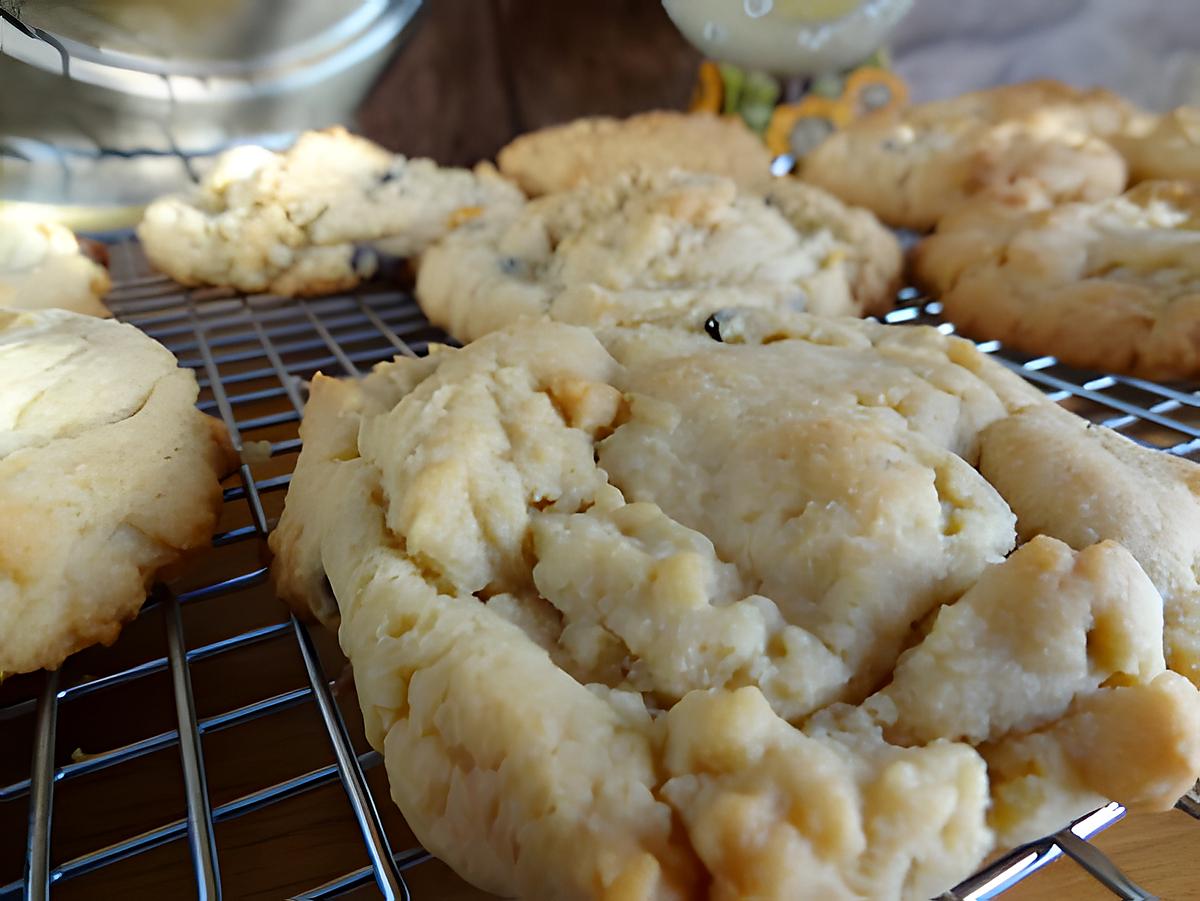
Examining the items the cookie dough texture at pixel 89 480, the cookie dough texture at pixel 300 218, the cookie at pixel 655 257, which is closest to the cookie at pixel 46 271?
the cookie dough texture at pixel 300 218

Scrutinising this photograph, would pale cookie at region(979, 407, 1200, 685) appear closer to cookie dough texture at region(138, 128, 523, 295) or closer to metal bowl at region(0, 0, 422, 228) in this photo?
cookie dough texture at region(138, 128, 523, 295)

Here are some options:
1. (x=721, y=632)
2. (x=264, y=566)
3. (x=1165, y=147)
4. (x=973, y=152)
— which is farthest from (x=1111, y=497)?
(x=1165, y=147)

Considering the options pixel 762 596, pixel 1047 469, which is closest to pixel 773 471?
pixel 762 596

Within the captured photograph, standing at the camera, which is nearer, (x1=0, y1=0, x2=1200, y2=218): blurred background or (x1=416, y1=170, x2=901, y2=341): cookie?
(x1=416, y1=170, x2=901, y2=341): cookie

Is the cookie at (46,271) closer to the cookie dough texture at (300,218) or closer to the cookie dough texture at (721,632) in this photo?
the cookie dough texture at (300,218)

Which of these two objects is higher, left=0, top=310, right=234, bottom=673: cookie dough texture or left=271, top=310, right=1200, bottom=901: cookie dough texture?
left=271, top=310, right=1200, bottom=901: cookie dough texture

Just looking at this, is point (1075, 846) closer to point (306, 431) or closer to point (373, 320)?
point (306, 431)

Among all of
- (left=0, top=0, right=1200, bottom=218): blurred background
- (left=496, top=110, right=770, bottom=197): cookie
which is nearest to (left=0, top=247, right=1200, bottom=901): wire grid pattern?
(left=0, top=0, right=1200, bottom=218): blurred background
